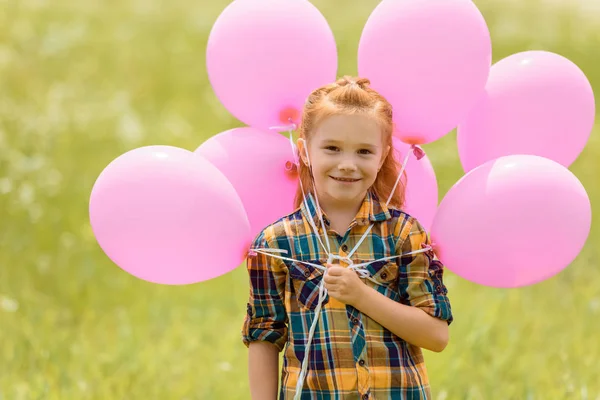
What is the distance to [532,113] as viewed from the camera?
3053 millimetres

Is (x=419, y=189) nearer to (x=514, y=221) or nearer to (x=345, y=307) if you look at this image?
(x=514, y=221)

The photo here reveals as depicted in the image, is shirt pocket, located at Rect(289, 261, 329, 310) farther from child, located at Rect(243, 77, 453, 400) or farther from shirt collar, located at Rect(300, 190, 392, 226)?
shirt collar, located at Rect(300, 190, 392, 226)

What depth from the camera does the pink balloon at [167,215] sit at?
2.71 metres

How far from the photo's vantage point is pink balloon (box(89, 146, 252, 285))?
107 inches

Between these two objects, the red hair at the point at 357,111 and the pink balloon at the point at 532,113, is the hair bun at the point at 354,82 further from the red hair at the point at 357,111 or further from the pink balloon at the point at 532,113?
the pink balloon at the point at 532,113

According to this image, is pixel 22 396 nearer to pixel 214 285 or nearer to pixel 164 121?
pixel 214 285

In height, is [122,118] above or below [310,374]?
above

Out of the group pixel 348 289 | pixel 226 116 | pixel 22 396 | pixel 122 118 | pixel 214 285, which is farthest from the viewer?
pixel 226 116

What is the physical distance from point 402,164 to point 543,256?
540 millimetres

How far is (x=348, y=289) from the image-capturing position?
8.43ft

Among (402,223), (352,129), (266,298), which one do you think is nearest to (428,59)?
(352,129)

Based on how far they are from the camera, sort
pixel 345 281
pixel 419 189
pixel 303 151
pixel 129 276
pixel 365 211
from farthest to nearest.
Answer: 1. pixel 129 276
2. pixel 419 189
3. pixel 303 151
4. pixel 365 211
5. pixel 345 281

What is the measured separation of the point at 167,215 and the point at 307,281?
0.45 meters

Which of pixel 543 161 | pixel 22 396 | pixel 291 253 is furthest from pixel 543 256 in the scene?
pixel 22 396
